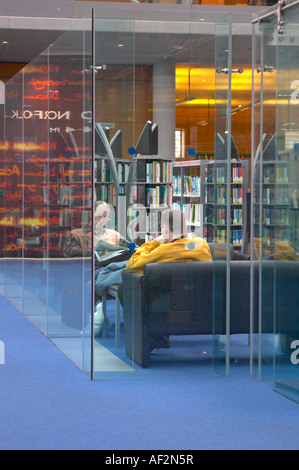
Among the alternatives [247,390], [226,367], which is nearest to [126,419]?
[247,390]

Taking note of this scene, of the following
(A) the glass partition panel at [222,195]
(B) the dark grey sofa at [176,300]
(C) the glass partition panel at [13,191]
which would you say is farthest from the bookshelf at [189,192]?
(C) the glass partition panel at [13,191]

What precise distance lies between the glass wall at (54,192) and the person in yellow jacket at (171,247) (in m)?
0.34

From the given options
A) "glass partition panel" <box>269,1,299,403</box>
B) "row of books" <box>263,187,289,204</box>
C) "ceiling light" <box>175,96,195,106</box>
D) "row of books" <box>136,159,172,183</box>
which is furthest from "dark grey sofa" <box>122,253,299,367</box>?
"ceiling light" <box>175,96,195,106</box>

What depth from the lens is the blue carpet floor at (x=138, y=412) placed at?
4.04m

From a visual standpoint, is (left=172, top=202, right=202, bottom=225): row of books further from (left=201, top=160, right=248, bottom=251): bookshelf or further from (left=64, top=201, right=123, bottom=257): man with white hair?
(left=64, top=201, right=123, bottom=257): man with white hair

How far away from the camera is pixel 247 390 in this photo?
5273 mm

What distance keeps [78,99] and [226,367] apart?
6.99ft

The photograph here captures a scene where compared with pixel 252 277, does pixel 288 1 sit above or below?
above

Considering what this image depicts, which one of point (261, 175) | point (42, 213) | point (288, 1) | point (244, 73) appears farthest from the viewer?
point (42, 213)

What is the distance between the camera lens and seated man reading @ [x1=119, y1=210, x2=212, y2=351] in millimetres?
5695

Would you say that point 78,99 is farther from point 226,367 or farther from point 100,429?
point 100,429

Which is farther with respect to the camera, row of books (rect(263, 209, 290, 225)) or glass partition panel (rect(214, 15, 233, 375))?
glass partition panel (rect(214, 15, 233, 375))

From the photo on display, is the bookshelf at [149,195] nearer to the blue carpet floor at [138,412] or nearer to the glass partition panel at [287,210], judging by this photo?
the glass partition panel at [287,210]
